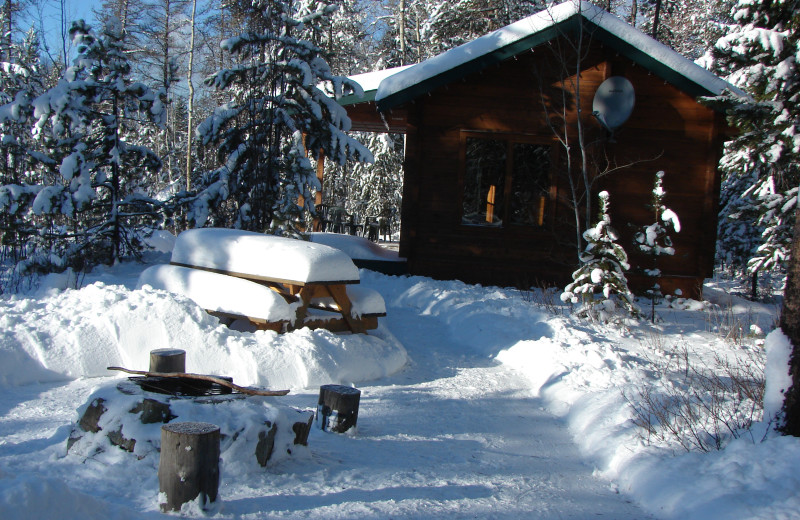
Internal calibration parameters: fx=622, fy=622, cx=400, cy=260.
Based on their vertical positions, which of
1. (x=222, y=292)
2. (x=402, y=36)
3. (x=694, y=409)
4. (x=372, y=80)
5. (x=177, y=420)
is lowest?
(x=694, y=409)

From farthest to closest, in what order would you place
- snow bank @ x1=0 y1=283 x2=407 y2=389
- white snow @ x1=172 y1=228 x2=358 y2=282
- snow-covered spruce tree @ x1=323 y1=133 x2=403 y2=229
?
snow-covered spruce tree @ x1=323 y1=133 x2=403 y2=229 < white snow @ x1=172 y1=228 x2=358 y2=282 < snow bank @ x1=0 y1=283 x2=407 y2=389

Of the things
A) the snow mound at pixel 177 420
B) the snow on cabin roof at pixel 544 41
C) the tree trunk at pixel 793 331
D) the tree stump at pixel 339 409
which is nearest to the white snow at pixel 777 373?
the tree trunk at pixel 793 331

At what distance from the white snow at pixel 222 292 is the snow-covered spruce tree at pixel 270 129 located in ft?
13.5

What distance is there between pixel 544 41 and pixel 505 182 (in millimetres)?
2722

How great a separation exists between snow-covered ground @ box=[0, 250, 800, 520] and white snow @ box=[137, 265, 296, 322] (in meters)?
0.30

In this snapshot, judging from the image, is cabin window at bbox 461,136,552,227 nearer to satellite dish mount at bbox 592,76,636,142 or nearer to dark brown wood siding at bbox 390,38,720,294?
dark brown wood siding at bbox 390,38,720,294

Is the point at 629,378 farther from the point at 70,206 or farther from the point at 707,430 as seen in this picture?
the point at 70,206

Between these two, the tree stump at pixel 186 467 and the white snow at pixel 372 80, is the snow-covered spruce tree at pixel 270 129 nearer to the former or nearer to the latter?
the white snow at pixel 372 80

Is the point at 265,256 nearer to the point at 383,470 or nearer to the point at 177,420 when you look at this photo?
the point at 177,420

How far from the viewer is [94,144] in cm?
1087

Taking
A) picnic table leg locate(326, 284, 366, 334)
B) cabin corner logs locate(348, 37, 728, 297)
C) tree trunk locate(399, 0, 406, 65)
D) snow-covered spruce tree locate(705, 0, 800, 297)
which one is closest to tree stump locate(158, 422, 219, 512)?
picnic table leg locate(326, 284, 366, 334)

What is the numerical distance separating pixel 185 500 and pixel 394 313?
706cm

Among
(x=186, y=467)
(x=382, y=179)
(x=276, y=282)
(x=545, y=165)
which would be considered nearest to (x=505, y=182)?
(x=545, y=165)

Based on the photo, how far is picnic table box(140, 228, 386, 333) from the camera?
6703 mm
